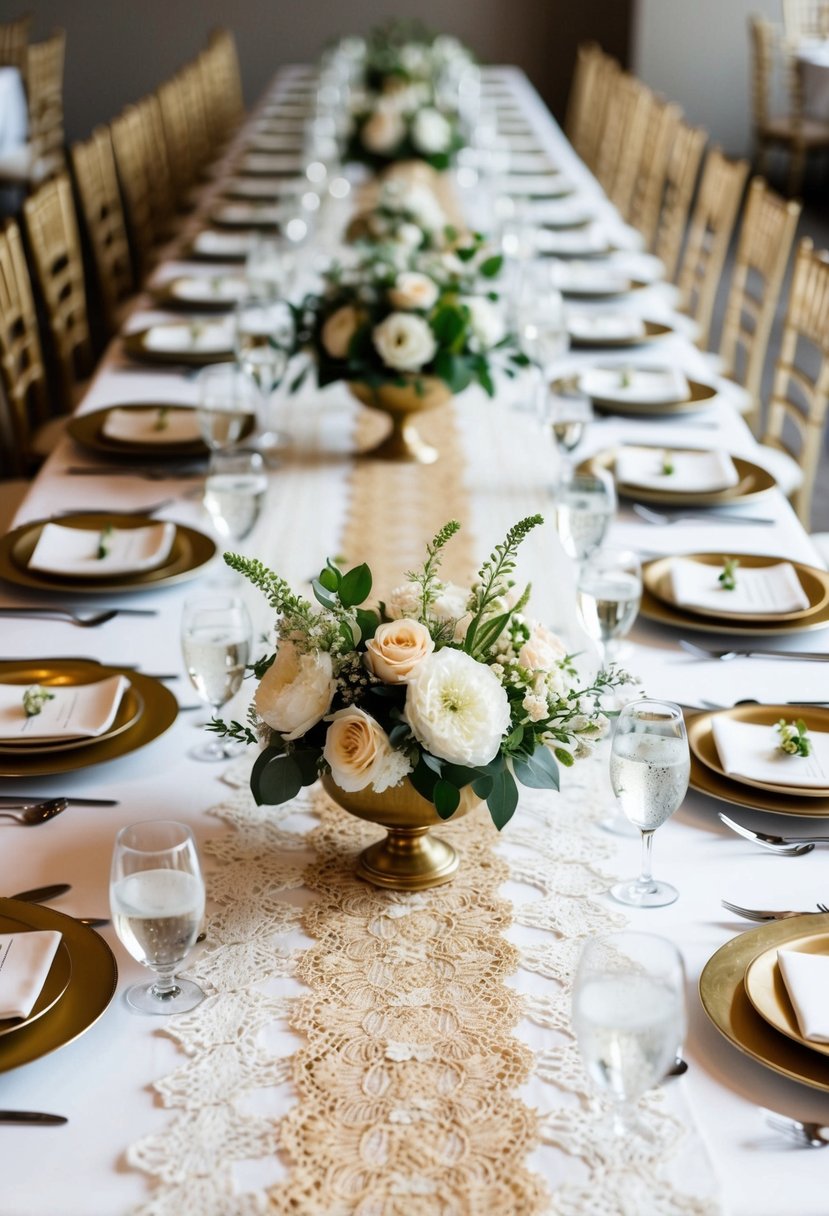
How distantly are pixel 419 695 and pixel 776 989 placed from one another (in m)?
0.39

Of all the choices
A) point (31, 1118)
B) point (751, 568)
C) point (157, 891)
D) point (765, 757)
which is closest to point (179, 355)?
point (751, 568)

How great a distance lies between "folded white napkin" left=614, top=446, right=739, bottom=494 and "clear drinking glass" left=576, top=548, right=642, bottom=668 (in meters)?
0.67

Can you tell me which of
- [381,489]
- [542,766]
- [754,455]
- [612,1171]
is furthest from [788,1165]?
[754,455]

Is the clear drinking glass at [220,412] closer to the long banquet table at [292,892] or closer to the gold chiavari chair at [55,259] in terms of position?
the long banquet table at [292,892]

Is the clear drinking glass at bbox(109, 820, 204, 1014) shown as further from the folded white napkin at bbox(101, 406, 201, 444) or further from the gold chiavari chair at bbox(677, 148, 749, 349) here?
the gold chiavari chair at bbox(677, 148, 749, 349)

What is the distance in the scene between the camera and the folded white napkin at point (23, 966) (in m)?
1.18

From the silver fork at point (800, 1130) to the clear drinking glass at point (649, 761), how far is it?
1.00 feet

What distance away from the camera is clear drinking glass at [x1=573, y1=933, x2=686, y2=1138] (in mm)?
1012

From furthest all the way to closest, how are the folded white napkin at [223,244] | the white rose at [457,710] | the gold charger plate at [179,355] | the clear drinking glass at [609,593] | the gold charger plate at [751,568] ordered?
1. the folded white napkin at [223,244]
2. the gold charger plate at [179,355]
3. the gold charger plate at [751,568]
4. the clear drinking glass at [609,593]
5. the white rose at [457,710]

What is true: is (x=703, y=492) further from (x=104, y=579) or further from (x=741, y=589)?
(x=104, y=579)

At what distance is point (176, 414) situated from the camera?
2787mm

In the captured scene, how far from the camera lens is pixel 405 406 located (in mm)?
2582

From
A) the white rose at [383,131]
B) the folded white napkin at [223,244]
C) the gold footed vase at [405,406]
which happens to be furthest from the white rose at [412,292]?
the white rose at [383,131]

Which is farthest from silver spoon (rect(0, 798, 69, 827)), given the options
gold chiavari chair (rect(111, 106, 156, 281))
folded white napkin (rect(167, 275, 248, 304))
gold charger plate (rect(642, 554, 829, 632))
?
gold chiavari chair (rect(111, 106, 156, 281))
